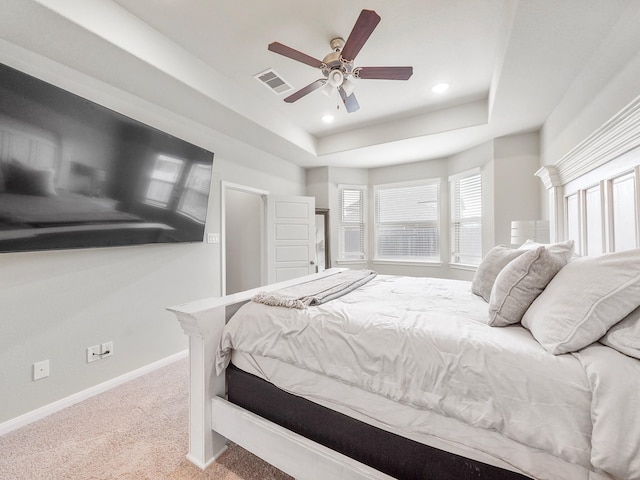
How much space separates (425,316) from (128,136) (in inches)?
98.8

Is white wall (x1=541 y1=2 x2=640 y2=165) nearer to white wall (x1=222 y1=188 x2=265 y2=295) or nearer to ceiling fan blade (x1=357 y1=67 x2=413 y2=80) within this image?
ceiling fan blade (x1=357 y1=67 x2=413 y2=80)

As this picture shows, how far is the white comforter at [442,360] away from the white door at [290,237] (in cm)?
252

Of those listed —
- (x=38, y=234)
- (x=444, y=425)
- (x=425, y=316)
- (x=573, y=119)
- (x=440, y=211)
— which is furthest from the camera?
(x=440, y=211)

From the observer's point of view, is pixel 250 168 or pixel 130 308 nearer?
pixel 130 308

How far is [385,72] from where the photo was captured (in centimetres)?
198

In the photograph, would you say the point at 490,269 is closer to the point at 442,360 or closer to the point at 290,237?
the point at 442,360

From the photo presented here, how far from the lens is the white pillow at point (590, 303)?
85 cm

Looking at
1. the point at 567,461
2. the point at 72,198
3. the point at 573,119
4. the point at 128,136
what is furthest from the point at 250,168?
the point at 567,461

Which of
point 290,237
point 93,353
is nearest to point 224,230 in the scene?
point 290,237

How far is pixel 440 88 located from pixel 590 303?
2.65m

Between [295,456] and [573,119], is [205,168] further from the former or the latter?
[573,119]

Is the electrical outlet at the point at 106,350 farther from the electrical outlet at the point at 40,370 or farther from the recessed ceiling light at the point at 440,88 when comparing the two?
the recessed ceiling light at the point at 440,88

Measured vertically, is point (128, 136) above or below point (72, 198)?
above

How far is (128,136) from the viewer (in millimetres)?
2143
